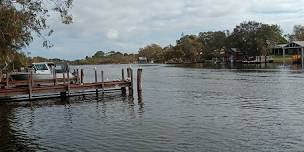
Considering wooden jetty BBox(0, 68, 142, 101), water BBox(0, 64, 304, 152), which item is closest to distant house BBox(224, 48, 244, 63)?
wooden jetty BBox(0, 68, 142, 101)

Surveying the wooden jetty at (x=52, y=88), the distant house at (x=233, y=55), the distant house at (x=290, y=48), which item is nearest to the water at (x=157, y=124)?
the wooden jetty at (x=52, y=88)

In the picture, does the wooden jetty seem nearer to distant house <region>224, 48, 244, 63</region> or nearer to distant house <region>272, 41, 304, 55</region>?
A: distant house <region>272, 41, 304, 55</region>

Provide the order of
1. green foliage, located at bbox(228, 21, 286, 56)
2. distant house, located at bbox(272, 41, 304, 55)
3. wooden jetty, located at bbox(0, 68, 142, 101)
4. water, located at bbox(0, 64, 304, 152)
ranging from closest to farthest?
water, located at bbox(0, 64, 304, 152) → wooden jetty, located at bbox(0, 68, 142, 101) → distant house, located at bbox(272, 41, 304, 55) → green foliage, located at bbox(228, 21, 286, 56)

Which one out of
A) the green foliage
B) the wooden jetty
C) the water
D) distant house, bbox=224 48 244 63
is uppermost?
the green foliage

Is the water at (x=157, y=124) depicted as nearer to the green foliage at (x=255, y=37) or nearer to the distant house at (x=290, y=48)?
the distant house at (x=290, y=48)

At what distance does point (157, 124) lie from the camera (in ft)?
90.1

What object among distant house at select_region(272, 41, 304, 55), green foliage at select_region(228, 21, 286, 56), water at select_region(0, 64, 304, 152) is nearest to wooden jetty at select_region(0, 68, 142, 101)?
water at select_region(0, 64, 304, 152)

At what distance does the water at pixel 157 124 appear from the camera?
21.9 metres

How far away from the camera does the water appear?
2189 centimetres

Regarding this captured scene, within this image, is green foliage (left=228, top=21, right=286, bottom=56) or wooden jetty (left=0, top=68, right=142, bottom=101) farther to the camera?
green foliage (left=228, top=21, right=286, bottom=56)

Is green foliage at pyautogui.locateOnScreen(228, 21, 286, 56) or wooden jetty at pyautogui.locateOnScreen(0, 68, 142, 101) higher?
green foliage at pyautogui.locateOnScreen(228, 21, 286, 56)

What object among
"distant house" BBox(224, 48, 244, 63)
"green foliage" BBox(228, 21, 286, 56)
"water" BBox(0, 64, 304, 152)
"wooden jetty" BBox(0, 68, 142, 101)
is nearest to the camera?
"water" BBox(0, 64, 304, 152)

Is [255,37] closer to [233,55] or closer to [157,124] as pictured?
[233,55]

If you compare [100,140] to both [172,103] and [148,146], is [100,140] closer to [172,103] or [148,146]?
[148,146]
